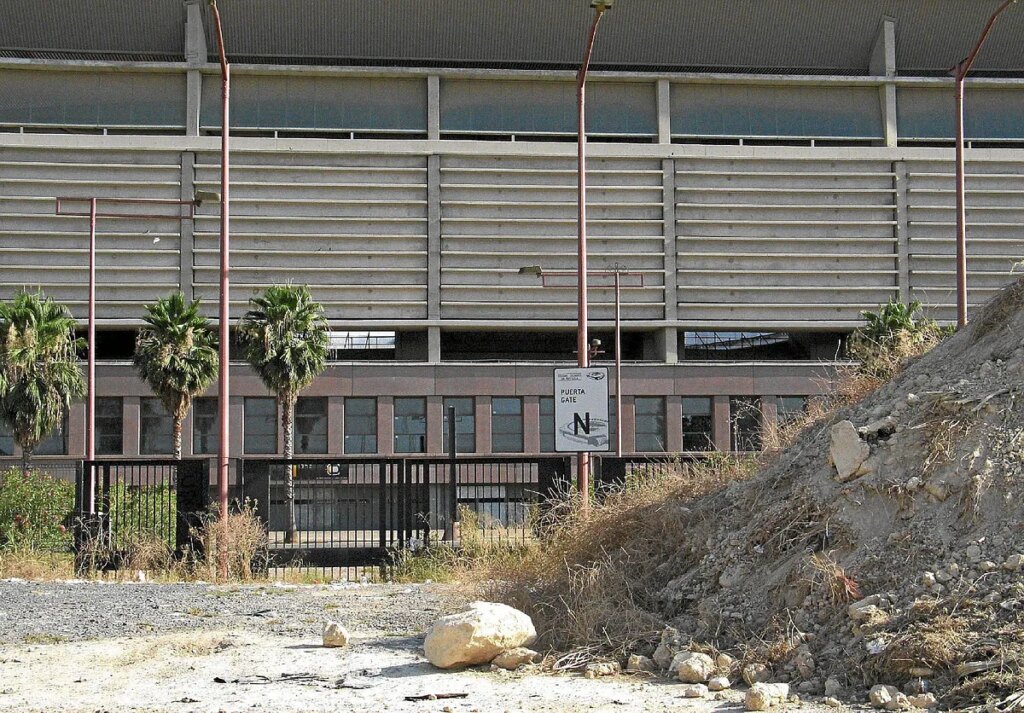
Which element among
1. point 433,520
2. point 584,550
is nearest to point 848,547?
point 584,550

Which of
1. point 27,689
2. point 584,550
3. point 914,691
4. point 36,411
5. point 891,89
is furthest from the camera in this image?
point 891,89

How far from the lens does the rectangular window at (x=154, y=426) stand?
5312 centimetres

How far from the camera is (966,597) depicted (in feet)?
26.6

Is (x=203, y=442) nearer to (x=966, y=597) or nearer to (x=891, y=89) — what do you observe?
(x=891, y=89)

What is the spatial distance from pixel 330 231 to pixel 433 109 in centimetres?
813

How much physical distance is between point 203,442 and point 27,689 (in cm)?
4597

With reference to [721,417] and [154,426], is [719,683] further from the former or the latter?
[154,426]

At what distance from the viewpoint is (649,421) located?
55375 millimetres

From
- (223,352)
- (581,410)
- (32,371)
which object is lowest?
(581,410)

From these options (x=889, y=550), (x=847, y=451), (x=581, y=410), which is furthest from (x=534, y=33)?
(x=889, y=550)

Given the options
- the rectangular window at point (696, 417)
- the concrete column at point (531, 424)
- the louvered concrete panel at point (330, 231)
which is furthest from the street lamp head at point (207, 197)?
the rectangular window at point (696, 417)

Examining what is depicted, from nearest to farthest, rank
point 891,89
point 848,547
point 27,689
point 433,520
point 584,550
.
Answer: point 27,689 < point 848,547 < point 584,550 < point 433,520 < point 891,89

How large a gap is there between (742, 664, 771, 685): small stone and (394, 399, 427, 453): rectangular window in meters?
45.9

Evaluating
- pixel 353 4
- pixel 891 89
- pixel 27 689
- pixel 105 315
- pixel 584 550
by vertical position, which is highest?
pixel 353 4
